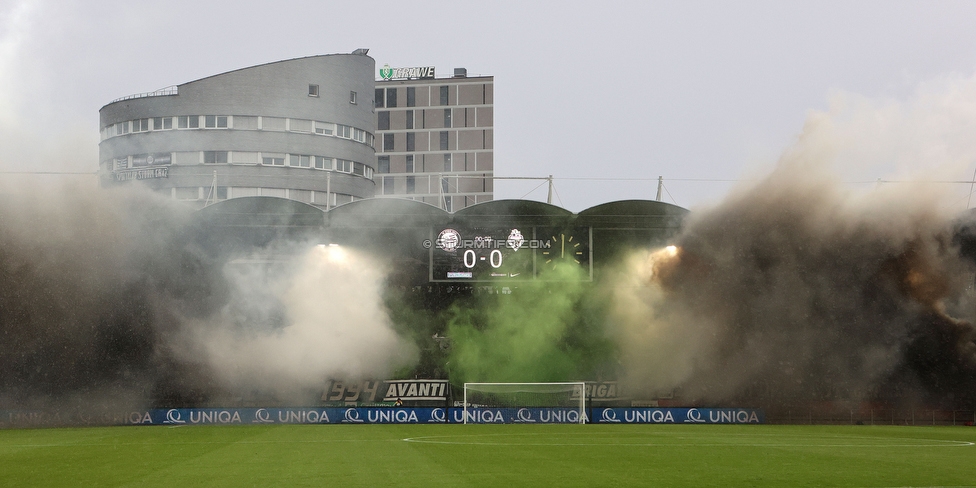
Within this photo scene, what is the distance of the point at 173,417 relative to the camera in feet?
118

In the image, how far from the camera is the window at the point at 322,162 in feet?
267

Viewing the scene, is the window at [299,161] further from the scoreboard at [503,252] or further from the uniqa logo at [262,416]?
the uniqa logo at [262,416]

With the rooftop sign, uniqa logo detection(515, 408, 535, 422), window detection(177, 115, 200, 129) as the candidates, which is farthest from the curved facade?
uniqa logo detection(515, 408, 535, 422)

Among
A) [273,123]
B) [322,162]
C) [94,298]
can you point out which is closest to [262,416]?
[94,298]

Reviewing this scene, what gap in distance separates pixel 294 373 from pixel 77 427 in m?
8.59

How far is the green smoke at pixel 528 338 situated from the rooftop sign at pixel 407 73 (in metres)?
71.8

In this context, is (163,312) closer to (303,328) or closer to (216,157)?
(303,328)

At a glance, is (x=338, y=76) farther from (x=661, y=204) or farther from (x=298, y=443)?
(x=298, y=443)

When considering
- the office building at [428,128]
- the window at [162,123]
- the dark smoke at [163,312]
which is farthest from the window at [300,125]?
the dark smoke at [163,312]

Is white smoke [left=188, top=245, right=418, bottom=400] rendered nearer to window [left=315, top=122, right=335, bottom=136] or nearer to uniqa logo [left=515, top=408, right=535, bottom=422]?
uniqa logo [left=515, top=408, right=535, bottom=422]

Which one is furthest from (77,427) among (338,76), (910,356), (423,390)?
(338,76)

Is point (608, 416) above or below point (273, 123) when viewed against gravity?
below

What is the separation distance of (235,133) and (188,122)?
394cm

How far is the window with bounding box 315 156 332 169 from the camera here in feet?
267
